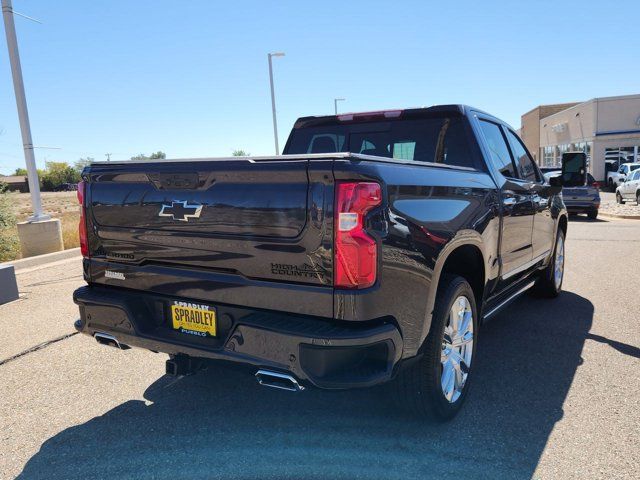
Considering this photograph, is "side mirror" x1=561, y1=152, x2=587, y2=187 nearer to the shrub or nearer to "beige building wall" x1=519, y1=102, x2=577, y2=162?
the shrub

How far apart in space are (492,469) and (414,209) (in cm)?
141

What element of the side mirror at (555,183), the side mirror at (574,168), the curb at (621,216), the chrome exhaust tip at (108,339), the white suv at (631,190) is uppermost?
the side mirror at (574,168)

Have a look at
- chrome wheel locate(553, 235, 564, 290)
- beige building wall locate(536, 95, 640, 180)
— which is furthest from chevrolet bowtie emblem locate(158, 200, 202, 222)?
beige building wall locate(536, 95, 640, 180)

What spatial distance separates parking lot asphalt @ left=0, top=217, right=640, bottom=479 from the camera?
9.03ft

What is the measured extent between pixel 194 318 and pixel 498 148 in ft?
9.78

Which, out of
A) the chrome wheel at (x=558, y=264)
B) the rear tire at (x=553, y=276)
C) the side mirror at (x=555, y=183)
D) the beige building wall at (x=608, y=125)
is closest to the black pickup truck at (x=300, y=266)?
the side mirror at (x=555, y=183)

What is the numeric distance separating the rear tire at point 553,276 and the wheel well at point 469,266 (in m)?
2.60

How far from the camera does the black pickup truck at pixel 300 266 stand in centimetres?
239

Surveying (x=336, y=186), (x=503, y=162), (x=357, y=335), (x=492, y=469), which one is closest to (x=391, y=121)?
(x=503, y=162)

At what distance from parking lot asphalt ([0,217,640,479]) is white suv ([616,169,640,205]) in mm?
18567

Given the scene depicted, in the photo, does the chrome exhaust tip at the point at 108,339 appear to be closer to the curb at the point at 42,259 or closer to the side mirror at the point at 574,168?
the side mirror at the point at 574,168

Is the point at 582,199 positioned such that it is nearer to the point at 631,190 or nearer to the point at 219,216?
the point at 631,190

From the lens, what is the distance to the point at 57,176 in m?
108

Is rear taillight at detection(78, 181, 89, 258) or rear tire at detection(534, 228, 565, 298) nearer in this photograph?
rear taillight at detection(78, 181, 89, 258)
